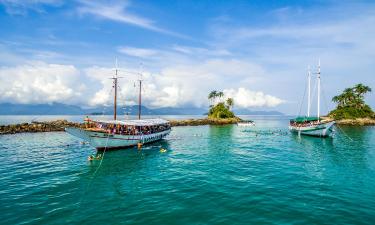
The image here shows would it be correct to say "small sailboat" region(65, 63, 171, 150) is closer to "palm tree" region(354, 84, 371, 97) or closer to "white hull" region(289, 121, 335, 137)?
"white hull" region(289, 121, 335, 137)

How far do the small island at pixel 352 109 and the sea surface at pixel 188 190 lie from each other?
105 metres

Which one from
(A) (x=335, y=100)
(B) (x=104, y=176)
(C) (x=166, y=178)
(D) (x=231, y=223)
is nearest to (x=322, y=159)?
(C) (x=166, y=178)

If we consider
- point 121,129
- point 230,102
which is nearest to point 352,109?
point 230,102

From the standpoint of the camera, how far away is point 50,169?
91.1 ft

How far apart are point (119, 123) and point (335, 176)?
32243 mm

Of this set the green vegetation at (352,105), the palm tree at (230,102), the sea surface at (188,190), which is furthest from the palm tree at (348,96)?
the sea surface at (188,190)

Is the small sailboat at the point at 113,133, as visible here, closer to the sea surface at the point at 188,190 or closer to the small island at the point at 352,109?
the sea surface at the point at 188,190

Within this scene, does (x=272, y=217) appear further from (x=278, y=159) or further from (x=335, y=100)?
(x=335, y=100)

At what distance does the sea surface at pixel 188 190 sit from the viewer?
1507cm

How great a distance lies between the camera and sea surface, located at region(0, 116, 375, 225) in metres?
15.1

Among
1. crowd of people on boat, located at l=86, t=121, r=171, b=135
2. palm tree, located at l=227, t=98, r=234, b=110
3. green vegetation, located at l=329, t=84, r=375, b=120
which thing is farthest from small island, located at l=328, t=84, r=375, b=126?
crowd of people on boat, located at l=86, t=121, r=171, b=135

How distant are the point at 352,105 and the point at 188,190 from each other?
5705 inches

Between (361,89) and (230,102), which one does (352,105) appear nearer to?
(361,89)

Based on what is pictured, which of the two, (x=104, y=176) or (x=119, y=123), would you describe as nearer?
(x=104, y=176)
